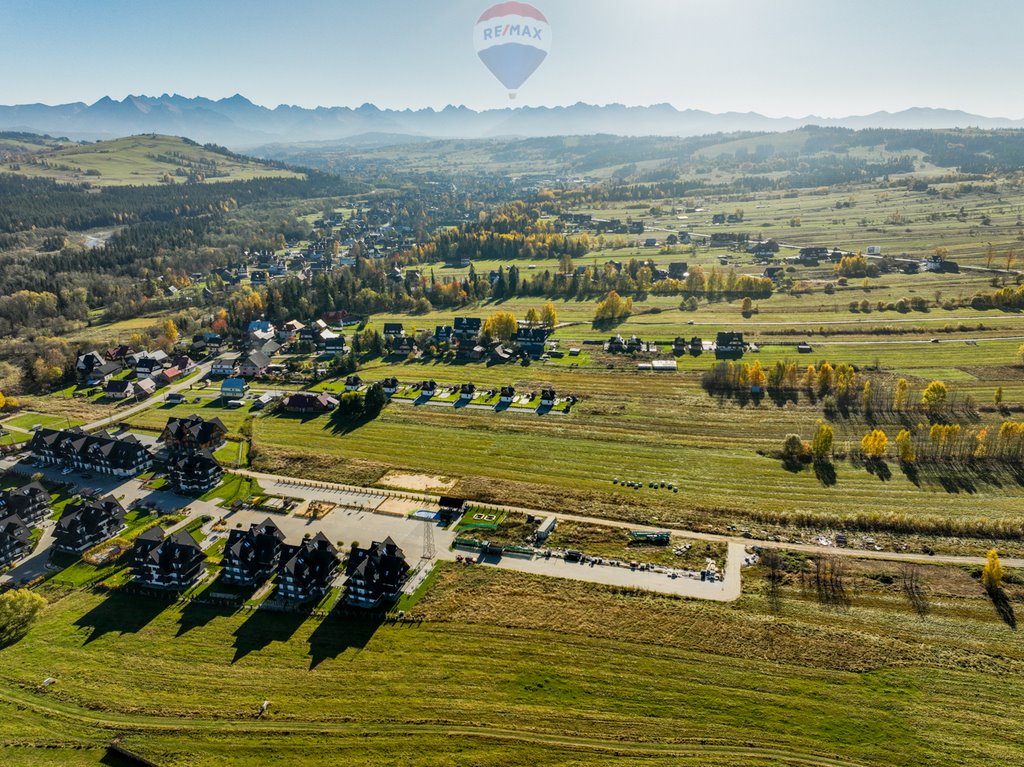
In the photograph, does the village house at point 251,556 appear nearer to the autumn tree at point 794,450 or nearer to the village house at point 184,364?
the autumn tree at point 794,450

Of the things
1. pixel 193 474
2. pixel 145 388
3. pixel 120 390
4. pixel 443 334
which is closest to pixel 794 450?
pixel 443 334

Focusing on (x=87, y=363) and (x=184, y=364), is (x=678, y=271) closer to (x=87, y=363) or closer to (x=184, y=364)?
(x=184, y=364)

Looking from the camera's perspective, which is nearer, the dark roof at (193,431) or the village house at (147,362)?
the dark roof at (193,431)

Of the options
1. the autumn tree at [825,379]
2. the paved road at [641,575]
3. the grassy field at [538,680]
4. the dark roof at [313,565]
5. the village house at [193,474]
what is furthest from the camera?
the autumn tree at [825,379]

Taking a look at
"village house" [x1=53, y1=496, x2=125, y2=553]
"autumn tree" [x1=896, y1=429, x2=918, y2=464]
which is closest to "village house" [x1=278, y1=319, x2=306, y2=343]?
"village house" [x1=53, y1=496, x2=125, y2=553]

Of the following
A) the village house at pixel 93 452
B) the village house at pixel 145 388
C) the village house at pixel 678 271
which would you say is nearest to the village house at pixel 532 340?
the village house at pixel 145 388

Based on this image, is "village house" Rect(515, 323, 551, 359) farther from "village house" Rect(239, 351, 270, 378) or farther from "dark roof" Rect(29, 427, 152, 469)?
"dark roof" Rect(29, 427, 152, 469)

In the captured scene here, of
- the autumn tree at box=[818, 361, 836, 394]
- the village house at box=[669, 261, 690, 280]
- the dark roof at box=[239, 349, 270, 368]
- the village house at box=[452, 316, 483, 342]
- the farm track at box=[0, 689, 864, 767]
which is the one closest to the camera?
the farm track at box=[0, 689, 864, 767]
